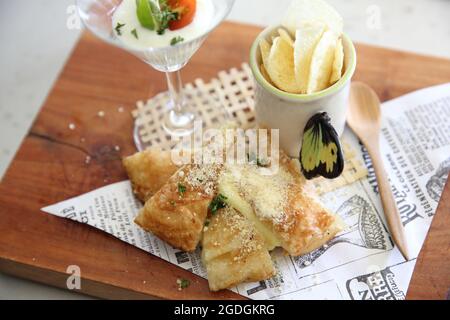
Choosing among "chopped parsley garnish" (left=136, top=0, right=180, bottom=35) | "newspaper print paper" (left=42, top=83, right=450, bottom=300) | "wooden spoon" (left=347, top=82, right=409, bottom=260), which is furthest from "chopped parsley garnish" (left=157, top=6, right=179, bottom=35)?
"wooden spoon" (left=347, top=82, right=409, bottom=260)

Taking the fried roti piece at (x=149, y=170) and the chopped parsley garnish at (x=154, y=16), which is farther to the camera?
the fried roti piece at (x=149, y=170)

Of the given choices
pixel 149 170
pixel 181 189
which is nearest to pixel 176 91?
pixel 149 170

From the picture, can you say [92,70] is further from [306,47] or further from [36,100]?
[306,47]

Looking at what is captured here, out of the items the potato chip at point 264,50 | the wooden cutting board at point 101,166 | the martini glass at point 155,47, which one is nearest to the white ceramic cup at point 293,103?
the potato chip at point 264,50

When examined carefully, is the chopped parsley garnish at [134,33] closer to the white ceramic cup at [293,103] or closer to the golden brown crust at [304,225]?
the white ceramic cup at [293,103]

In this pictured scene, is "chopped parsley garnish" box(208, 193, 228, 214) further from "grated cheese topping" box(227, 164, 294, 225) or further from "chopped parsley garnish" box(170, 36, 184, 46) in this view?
"chopped parsley garnish" box(170, 36, 184, 46)

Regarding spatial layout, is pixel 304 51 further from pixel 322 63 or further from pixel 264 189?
pixel 264 189

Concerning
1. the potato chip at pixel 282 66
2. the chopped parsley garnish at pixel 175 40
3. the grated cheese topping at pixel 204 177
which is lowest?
the grated cheese topping at pixel 204 177
